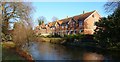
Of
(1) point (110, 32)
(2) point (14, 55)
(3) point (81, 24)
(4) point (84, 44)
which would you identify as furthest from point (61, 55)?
(3) point (81, 24)

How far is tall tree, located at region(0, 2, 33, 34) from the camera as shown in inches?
1399

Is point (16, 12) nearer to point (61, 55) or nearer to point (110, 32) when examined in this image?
point (61, 55)

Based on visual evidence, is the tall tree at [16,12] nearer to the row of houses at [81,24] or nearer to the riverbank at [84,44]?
the riverbank at [84,44]

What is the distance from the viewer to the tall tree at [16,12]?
35531 mm

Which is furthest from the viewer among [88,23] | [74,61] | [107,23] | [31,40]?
[88,23]

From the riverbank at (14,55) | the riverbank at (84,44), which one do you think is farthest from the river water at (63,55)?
the riverbank at (84,44)

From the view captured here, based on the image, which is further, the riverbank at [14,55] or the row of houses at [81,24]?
the row of houses at [81,24]

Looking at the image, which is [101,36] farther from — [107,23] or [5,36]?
[5,36]

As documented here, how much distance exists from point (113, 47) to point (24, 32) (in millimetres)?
Result: 17605

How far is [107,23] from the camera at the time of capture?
3869 centimetres

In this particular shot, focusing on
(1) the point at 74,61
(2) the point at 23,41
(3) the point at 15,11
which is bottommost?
(1) the point at 74,61

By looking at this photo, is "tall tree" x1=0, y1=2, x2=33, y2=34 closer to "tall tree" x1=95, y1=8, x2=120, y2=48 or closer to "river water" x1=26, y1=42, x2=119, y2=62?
"river water" x1=26, y1=42, x2=119, y2=62

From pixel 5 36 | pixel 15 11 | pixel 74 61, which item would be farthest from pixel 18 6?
pixel 74 61

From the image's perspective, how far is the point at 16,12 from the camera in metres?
36.8
